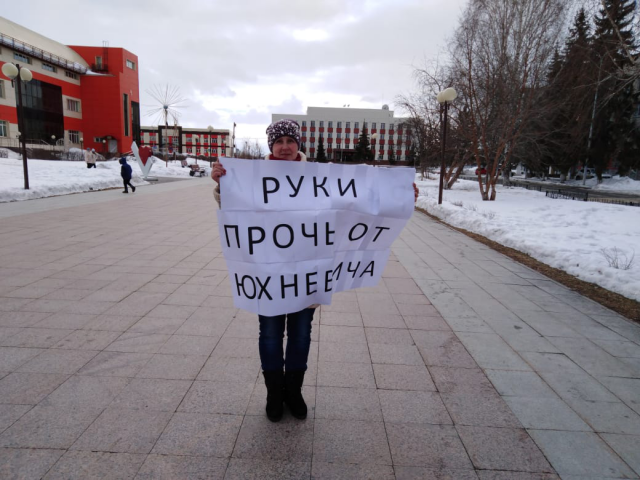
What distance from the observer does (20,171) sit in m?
22.8

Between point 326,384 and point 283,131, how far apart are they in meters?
2.04

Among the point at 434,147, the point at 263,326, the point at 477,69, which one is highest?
the point at 477,69

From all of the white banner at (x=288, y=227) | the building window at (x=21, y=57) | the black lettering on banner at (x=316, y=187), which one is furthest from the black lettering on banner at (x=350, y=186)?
the building window at (x=21, y=57)

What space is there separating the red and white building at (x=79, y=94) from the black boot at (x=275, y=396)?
6101 centimetres

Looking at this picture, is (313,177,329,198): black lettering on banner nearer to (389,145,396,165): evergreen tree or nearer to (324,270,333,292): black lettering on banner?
(324,270,333,292): black lettering on banner

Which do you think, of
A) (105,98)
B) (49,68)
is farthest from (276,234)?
(105,98)

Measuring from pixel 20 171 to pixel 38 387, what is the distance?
25195mm

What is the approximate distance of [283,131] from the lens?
8.85 feet

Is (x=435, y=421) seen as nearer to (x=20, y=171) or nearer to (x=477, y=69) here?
(x=477, y=69)

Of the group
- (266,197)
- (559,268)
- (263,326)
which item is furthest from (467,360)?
(559,268)

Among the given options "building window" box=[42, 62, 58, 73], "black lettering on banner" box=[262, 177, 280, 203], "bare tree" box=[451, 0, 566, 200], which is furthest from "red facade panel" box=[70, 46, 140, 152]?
"black lettering on banner" box=[262, 177, 280, 203]

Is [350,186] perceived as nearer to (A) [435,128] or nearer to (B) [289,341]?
(B) [289,341]

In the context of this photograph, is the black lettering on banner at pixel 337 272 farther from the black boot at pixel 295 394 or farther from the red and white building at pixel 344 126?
the red and white building at pixel 344 126

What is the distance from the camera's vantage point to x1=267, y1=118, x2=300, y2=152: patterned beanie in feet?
8.86
